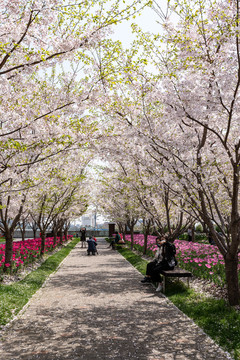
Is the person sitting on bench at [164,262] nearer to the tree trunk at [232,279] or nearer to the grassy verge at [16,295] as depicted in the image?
the tree trunk at [232,279]

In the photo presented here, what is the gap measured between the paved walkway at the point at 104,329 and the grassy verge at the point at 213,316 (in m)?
0.15

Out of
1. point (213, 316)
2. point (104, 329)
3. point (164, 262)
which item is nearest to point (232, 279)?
point (213, 316)

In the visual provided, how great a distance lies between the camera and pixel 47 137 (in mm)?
7750

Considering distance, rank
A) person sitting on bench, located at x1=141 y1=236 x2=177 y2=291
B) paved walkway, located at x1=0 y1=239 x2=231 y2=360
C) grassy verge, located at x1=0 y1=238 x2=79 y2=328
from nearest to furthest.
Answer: paved walkway, located at x1=0 y1=239 x2=231 y2=360 → grassy verge, located at x1=0 y1=238 x2=79 y2=328 → person sitting on bench, located at x1=141 y1=236 x2=177 y2=291

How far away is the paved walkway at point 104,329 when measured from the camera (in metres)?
4.69

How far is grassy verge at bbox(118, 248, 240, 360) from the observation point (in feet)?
16.5

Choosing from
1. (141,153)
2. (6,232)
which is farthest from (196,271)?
(6,232)

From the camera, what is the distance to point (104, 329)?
582 centimetres

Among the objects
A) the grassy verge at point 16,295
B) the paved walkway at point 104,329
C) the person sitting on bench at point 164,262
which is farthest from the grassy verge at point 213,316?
the grassy verge at point 16,295

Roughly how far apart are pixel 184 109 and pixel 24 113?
11.9 feet

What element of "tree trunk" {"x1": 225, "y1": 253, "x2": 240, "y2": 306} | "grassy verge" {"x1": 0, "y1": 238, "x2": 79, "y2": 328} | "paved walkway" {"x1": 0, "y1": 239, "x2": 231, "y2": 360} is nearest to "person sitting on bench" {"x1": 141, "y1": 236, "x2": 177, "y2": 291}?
"paved walkway" {"x1": 0, "y1": 239, "x2": 231, "y2": 360}

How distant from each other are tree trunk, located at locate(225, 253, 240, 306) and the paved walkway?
1.15 metres

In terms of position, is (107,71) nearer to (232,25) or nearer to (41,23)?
(41,23)

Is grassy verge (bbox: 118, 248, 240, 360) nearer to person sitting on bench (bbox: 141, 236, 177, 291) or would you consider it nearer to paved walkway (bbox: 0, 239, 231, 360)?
paved walkway (bbox: 0, 239, 231, 360)
